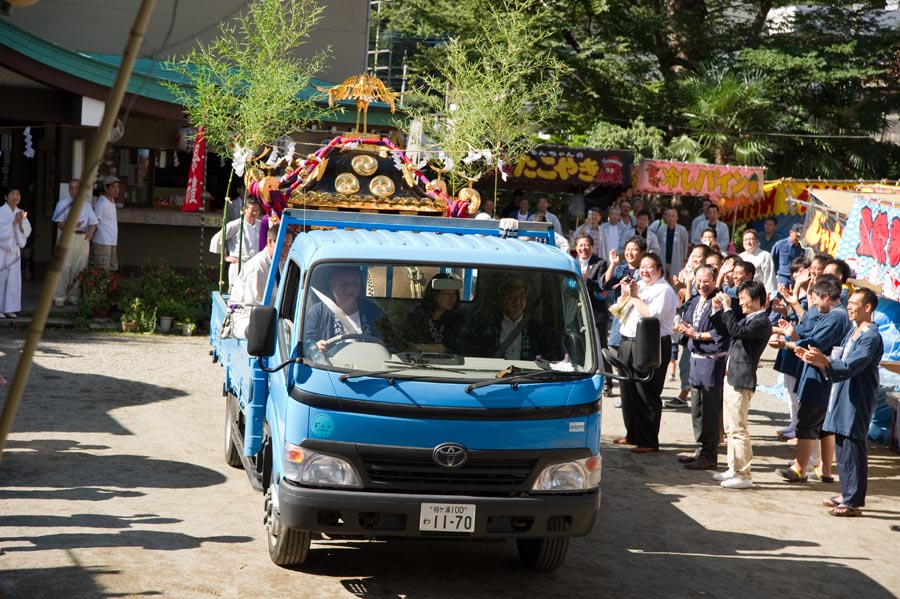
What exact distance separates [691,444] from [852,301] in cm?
305

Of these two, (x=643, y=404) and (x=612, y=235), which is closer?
(x=643, y=404)

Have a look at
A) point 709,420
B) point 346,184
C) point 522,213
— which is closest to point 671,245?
point 522,213

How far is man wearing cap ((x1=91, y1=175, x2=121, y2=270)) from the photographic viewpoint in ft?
54.3

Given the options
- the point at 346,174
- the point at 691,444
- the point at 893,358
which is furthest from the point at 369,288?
the point at 893,358

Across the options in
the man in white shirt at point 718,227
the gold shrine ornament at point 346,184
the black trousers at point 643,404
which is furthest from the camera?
the man in white shirt at point 718,227

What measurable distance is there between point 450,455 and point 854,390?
4.05 metres

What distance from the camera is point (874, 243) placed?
12.8 meters

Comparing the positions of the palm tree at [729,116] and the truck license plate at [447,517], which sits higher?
the palm tree at [729,116]

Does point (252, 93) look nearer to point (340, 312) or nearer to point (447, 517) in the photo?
point (340, 312)

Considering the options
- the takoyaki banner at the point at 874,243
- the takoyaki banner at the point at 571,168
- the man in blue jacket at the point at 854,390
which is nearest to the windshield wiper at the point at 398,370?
the man in blue jacket at the point at 854,390

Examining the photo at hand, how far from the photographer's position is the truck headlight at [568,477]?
6.02 metres

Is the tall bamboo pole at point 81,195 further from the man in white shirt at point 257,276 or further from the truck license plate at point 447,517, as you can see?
the man in white shirt at point 257,276

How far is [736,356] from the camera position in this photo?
912 centimetres

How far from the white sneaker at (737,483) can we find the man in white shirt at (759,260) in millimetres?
6075
